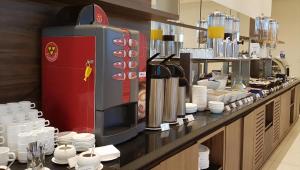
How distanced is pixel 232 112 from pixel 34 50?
1.53 meters

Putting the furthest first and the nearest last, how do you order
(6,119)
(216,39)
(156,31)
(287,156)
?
(287,156), (216,39), (156,31), (6,119)

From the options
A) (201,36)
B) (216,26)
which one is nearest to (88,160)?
(216,26)

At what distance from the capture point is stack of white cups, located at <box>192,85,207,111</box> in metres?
2.26

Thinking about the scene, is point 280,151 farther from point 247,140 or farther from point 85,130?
point 85,130

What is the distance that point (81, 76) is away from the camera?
1.25 m

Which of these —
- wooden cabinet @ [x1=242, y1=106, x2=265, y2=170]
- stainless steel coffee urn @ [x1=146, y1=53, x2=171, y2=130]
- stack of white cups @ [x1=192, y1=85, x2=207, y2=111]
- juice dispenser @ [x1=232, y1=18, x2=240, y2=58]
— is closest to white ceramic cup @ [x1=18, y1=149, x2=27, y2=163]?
stainless steel coffee urn @ [x1=146, y1=53, x2=171, y2=130]

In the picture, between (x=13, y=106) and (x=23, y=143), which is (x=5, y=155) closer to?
(x=23, y=143)

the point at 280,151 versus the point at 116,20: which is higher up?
the point at 116,20

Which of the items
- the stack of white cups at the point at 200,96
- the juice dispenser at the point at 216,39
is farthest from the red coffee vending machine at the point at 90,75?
the juice dispenser at the point at 216,39

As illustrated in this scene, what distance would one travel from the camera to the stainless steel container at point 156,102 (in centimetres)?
162

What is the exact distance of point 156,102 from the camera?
164 centimetres

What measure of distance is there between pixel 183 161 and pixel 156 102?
1.13ft

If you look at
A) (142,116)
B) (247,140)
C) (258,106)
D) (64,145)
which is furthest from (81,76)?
(258,106)

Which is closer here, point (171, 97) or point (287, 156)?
point (171, 97)
